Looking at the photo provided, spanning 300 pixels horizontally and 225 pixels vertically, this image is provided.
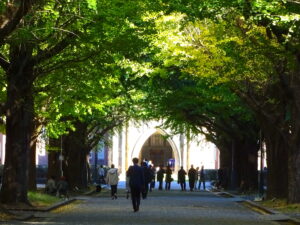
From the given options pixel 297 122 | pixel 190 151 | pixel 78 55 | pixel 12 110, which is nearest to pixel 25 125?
pixel 12 110

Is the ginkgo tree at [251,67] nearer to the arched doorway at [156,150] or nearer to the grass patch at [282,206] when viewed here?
the grass patch at [282,206]

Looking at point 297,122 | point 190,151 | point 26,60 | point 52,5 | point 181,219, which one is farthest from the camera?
point 190,151

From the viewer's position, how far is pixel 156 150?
12188 cm

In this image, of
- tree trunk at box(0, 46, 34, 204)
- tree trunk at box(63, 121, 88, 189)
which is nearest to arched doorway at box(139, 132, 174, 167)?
tree trunk at box(63, 121, 88, 189)

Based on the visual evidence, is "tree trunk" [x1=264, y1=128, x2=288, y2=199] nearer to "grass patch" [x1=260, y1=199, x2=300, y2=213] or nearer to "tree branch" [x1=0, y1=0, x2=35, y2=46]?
"grass patch" [x1=260, y1=199, x2=300, y2=213]

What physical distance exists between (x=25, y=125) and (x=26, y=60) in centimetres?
254

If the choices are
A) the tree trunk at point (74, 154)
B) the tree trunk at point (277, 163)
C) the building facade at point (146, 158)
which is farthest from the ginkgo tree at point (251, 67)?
the building facade at point (146, 158)

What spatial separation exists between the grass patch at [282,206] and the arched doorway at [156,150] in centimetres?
8519

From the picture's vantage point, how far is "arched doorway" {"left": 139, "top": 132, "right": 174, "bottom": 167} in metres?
121

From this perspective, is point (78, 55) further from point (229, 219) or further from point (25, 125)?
point (229, 219)

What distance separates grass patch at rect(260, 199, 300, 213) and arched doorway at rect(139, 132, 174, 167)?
279 feet

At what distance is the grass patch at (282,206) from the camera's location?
1148 inches

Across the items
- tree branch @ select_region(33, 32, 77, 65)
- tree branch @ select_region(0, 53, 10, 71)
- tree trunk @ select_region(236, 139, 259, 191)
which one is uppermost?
tree branch @ select_region(33, 32, 77, 65)

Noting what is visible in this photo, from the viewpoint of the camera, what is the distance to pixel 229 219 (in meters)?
26.0
